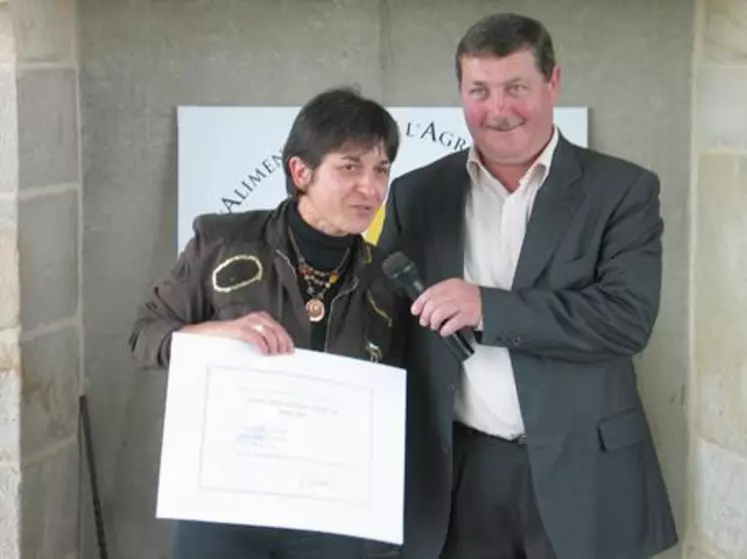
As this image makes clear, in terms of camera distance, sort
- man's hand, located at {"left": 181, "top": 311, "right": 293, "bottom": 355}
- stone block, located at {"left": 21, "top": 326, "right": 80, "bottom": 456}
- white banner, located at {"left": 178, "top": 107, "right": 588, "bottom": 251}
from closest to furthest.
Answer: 1. man's hand, located at {"left": 181, "top": 311, "right": 293, "bottom": 355}
2. stone block, located at {"left": 21, "top": 326, "right": 80, "bottom": 456}
3. white banner, located at {"left": 178, "top": 107, "right": 588, "bottom": 251}

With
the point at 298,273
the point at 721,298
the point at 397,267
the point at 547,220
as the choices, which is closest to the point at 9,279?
the point at 298,273

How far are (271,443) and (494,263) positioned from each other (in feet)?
1.48

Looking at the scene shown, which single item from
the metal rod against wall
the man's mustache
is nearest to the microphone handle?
the man's mustache

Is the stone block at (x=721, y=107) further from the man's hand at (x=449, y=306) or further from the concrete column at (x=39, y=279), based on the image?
the concrete column at (x=39, y=279)

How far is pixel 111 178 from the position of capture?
2.67 m

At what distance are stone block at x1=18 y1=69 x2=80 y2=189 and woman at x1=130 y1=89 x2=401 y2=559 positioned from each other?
693 millimetres

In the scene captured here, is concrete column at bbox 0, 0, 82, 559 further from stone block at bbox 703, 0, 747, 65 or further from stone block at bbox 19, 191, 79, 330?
stone block at bbox 703, 0, 747, 65

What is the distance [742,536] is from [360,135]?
113 centimetres

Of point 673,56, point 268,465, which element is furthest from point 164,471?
point 673,56

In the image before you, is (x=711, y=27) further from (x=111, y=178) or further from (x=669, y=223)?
(x=111, y=178)

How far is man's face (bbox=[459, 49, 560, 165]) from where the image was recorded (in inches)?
75.3

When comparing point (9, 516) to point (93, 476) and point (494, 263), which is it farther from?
point (494, 263)

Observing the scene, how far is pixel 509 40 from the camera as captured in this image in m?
1.91

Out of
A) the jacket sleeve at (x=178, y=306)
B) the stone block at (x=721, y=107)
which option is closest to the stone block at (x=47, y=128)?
the jacket sleeve at (x=178, y=306)
